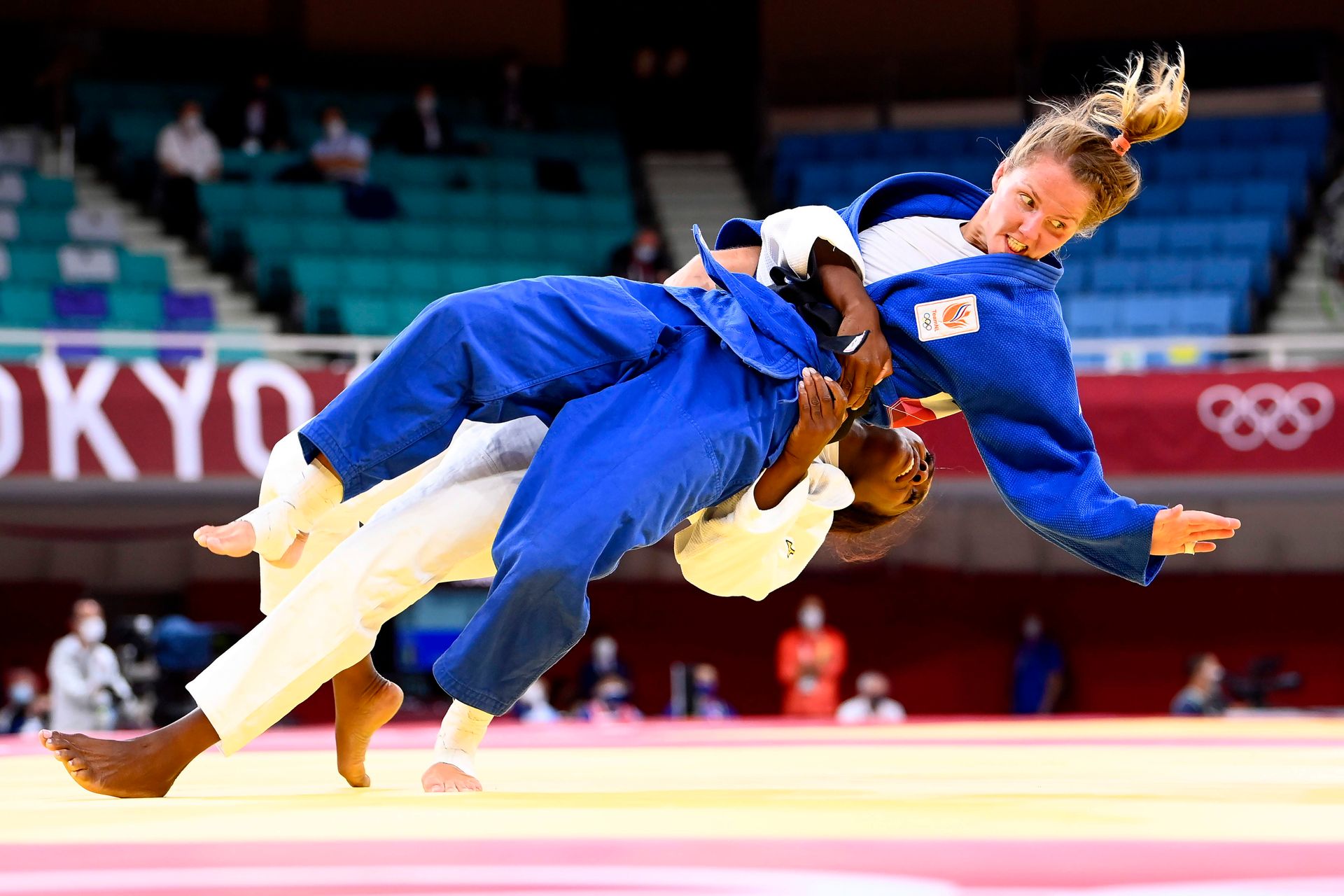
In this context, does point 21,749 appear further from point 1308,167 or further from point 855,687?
point 1308,167

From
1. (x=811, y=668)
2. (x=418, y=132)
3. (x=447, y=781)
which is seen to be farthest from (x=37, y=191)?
(x=447, y=781)

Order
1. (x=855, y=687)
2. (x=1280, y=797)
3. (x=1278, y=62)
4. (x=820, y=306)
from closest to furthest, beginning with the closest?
(x=1280, y=797)
(x=820, y=306)
(x=855, y=687)
(x=1278, y=62)

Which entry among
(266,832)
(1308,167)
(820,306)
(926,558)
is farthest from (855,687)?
(266,832)

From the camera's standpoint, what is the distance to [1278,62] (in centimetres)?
1243

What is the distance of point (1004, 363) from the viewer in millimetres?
2166

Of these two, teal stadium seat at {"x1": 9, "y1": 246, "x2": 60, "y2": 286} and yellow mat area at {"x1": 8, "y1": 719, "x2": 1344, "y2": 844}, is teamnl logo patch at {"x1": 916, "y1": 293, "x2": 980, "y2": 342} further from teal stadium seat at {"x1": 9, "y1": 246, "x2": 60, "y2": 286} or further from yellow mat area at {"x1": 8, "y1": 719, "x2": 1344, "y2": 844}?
teal stadium seat at {"x1": 9, "y1": 246, "x2": 60, "y2": 286}

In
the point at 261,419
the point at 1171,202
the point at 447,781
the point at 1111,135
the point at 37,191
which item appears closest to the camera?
the point at 447,781

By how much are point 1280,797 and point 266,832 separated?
131 centimetres

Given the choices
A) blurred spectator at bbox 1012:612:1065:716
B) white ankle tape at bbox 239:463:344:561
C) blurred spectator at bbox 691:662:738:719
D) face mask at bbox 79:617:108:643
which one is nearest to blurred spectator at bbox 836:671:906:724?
blurred spectator at bbox 691:662:738:719

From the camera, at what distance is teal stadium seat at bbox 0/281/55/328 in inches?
344

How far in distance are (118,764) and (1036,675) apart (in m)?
8.84

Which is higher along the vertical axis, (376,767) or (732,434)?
(732,434)

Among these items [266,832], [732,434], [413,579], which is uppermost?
[732,434]

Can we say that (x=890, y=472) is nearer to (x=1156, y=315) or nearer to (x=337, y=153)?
(x=1156, y=315)
